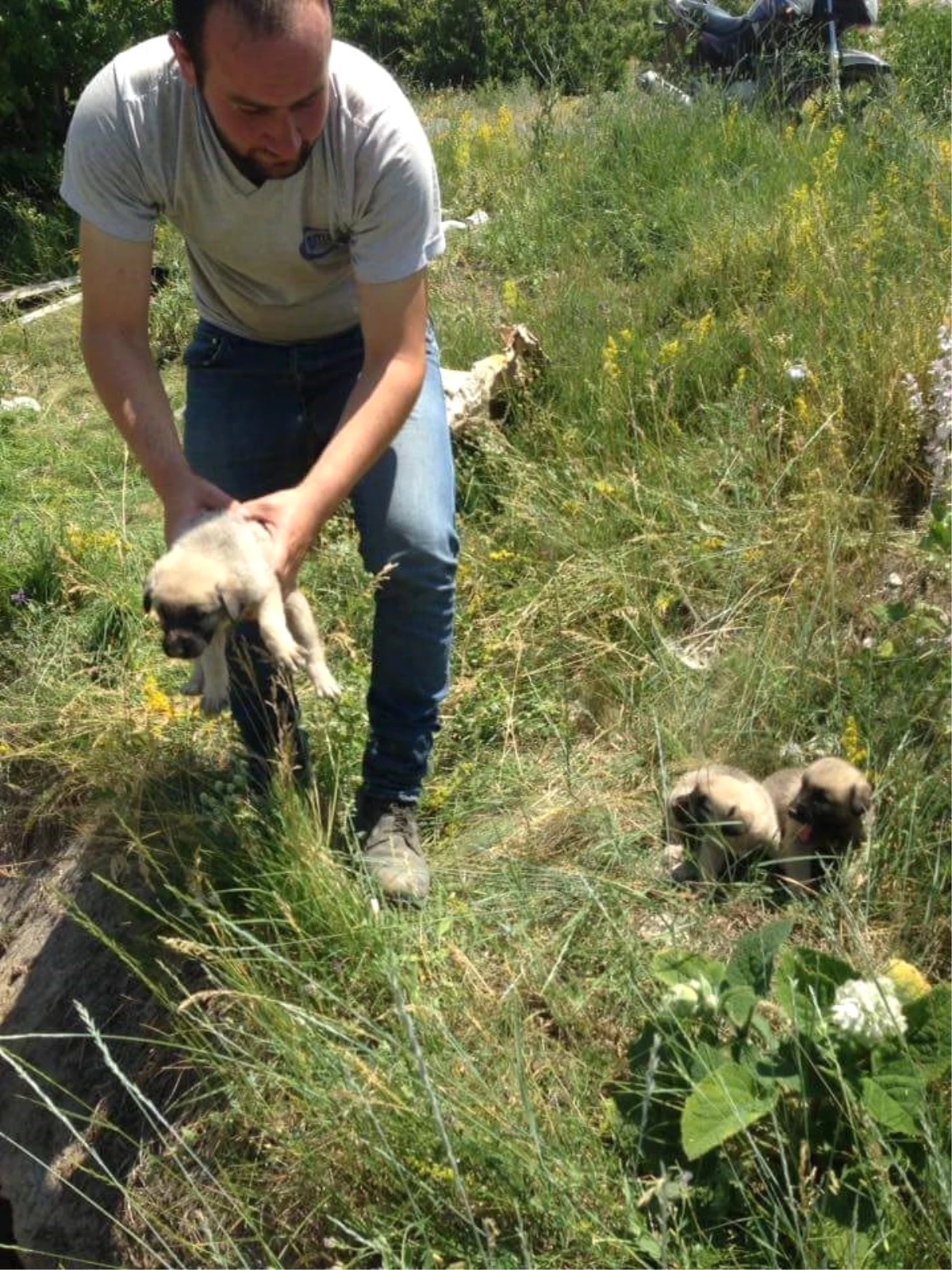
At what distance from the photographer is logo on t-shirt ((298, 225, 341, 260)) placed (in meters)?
2.75

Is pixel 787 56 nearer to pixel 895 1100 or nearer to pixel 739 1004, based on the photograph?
pixel 739 1004

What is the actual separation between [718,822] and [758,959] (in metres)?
0.70

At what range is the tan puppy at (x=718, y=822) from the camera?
2.95 metres

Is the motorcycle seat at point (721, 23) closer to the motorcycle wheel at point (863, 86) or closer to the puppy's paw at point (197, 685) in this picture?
the motorcycle wheel at point (863, 86)

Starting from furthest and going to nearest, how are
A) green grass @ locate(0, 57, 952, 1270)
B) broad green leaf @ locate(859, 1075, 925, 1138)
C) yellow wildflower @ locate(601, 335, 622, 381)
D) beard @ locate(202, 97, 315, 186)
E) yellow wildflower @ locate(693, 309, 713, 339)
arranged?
yellow wildflower @ locate(693, 309, 713, 339) < yellow wildflower @ locate(601, 335, 622, 381) < beard @ locate(202, 97, 315, 186) < green grass @ locate(0, 57, 952, 1270) < broad green leaf @ locate(859, 1075, 925, 1138)

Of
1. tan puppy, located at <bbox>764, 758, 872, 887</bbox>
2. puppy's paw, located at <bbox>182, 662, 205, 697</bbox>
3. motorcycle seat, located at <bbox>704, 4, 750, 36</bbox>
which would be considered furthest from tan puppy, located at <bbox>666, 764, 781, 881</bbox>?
motorcycle seat, located at <bbox>704, 4, 750, 36</bbox>

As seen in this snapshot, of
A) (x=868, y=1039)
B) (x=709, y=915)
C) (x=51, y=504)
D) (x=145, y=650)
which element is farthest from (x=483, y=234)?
(x=868, y=1039)

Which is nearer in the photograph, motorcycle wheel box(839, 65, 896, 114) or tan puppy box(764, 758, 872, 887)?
tan puppy box(764, 758, 872, 887)

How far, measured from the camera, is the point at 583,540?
13.7 feet

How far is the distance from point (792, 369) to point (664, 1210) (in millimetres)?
3128

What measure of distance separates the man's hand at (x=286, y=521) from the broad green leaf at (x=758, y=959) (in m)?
1.25

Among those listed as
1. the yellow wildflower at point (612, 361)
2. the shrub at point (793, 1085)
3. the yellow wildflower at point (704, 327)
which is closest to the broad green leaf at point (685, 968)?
the shrub at point (793, 1085)

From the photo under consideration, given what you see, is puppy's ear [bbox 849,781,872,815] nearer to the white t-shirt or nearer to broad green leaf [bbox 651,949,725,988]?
broad green leaf [bbox 651,949,725,988]

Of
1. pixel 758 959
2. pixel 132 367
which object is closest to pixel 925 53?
pixel 132 367
